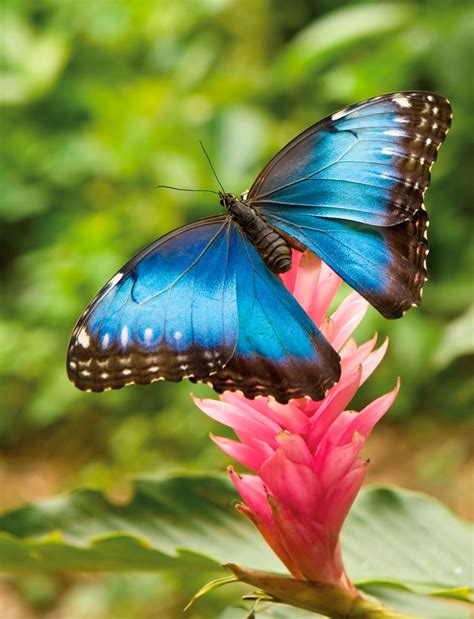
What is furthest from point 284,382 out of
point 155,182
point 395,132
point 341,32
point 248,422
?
point 155,182

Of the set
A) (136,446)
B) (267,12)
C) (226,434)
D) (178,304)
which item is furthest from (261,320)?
(267,12)

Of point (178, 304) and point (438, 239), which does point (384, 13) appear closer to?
point (438, 239)

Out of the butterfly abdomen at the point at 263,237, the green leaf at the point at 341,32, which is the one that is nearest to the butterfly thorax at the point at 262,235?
the butterfly abdomen at the point at 263,237

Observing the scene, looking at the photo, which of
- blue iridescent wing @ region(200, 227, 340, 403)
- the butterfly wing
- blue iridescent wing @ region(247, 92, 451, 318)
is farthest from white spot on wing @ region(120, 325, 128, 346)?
blue iridescent wing @ region(247, 92, 451, 318)

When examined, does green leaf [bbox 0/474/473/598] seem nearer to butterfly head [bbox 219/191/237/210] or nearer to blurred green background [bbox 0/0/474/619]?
butterfly head [bbox 219/191/237/210]

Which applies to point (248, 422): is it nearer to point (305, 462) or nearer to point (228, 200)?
point (305, 462)

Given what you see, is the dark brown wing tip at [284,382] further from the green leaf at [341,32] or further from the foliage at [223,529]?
the green leaf at [341,32]
